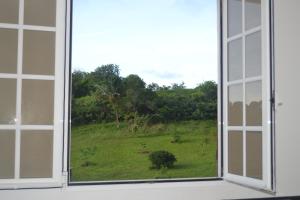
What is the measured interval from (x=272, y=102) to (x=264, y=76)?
0.71ft

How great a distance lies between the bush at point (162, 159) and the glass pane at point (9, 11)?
5266mm

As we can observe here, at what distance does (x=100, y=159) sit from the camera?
6984 millimetres

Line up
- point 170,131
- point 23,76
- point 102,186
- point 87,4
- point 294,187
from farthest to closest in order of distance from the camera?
point 170,131
point 87,4
point 294,187
point 102,186
point 23,76

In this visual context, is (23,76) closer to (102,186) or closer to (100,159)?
(102,186)

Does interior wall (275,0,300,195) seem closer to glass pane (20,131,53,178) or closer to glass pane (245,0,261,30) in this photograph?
glass pane (245,0,261,30)

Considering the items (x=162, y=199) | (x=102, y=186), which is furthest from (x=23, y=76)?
(x=162, y=199)

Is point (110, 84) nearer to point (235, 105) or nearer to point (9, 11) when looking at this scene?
point (235, 105)

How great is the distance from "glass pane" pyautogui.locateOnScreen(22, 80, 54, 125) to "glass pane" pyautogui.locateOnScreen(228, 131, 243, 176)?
1575 mm

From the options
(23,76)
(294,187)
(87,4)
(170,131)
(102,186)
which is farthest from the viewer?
(170,131)

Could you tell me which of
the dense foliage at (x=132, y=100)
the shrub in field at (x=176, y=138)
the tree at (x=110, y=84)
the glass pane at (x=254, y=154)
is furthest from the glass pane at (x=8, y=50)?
the shrub in field at (x=176, y=138)

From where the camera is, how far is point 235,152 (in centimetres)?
291

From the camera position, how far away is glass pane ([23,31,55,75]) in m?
2.47

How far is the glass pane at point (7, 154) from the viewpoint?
7.80 feet

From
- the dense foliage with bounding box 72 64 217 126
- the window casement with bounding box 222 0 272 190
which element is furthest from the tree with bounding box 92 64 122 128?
the window casement with bounding box 222 0 272 190
